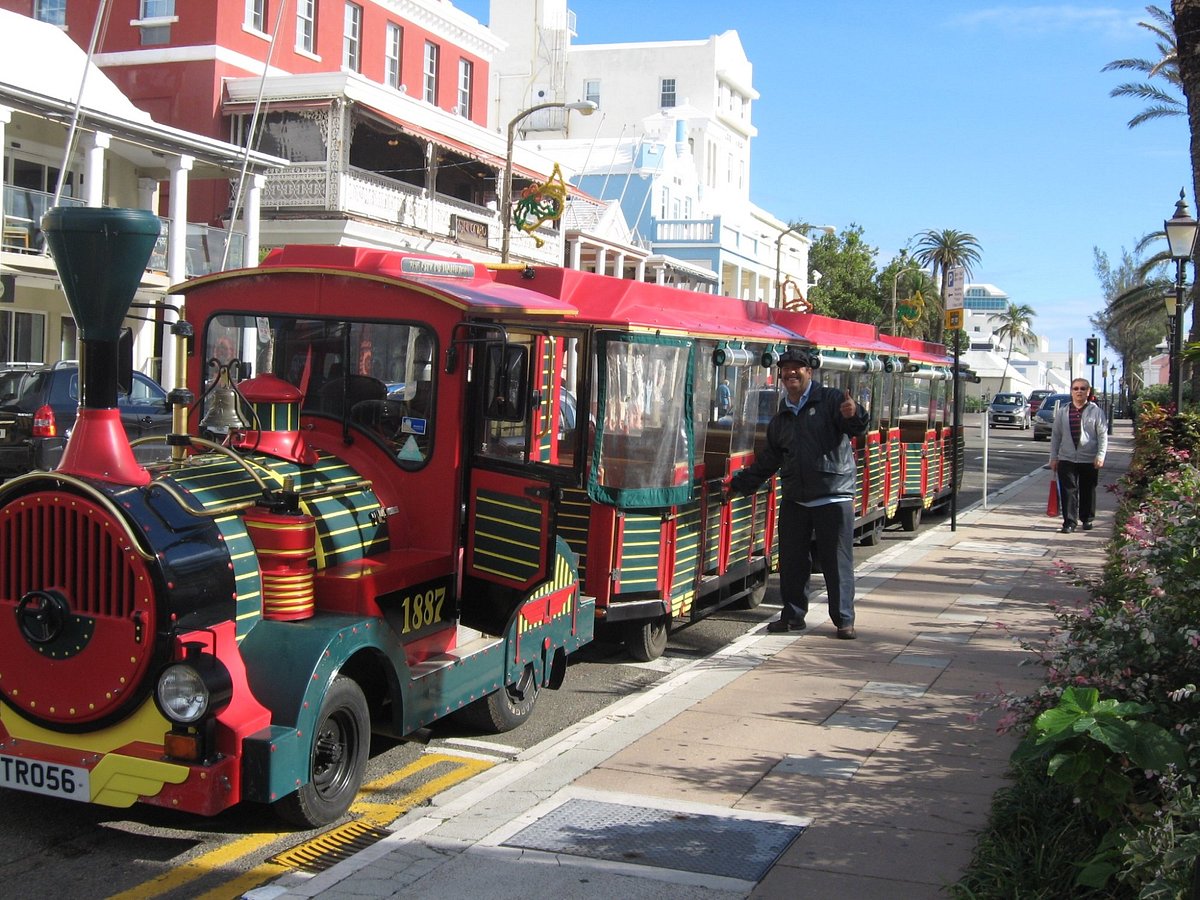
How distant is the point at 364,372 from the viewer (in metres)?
6.32

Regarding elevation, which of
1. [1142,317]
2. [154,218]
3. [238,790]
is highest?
[1142,317]

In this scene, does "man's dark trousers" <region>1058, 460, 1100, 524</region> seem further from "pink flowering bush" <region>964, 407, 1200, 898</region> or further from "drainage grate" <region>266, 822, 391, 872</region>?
"drainage grate" <region>266, 822, 391, 872</region>

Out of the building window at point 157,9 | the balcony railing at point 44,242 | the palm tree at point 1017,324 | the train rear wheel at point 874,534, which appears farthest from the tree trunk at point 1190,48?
the palm tree at point 1017,324

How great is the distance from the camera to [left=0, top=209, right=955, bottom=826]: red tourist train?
4766 millimetres

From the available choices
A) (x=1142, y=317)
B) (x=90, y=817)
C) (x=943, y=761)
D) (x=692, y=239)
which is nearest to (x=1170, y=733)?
(x=943, y=761)

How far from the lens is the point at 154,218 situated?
4.94m

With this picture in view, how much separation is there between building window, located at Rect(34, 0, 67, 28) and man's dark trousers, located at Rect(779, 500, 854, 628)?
26.5 meters

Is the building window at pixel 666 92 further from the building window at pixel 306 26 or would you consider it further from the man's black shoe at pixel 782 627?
the man's black shoe at pixel 782 627

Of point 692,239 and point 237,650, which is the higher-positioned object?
point 692,239

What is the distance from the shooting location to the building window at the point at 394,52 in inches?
1262

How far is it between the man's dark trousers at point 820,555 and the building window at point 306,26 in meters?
23.6

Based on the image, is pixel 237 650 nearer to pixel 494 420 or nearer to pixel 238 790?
pixel 238 790

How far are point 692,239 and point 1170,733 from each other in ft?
141

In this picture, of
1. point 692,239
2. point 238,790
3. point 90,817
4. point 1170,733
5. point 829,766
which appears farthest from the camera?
point 692,239
